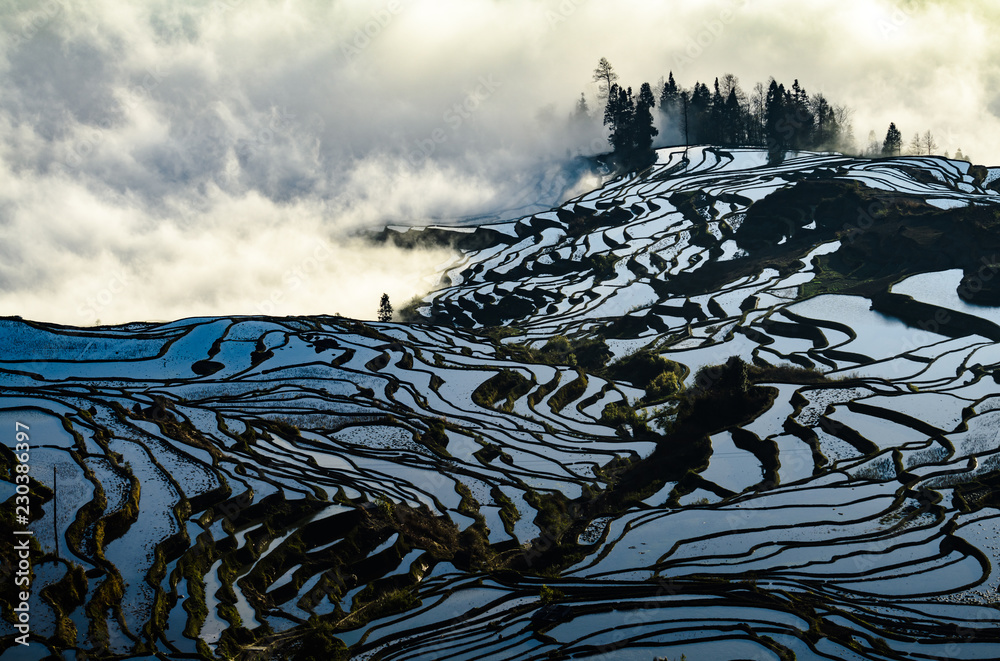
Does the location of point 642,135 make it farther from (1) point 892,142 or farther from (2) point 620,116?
(1) point 892,142

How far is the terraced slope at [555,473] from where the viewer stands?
23.9 meters

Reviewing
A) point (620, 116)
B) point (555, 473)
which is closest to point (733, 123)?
point (620, 116)

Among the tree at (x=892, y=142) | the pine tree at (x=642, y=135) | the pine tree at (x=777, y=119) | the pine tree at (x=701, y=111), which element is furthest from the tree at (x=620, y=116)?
the tree at (x=892, y=142)

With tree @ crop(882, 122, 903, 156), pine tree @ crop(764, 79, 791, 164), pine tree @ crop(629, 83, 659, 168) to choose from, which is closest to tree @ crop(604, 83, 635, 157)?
pine tree @ crop(629, 83, 659, 168)

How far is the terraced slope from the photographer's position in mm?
23922

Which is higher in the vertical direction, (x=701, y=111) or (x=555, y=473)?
(x=701, y=111)

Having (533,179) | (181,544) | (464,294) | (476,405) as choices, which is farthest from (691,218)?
(181,544)

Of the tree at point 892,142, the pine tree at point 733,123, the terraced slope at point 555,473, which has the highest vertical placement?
the pine tree at point 733,123

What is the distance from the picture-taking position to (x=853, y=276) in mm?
59812

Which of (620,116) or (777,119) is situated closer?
(777,119)

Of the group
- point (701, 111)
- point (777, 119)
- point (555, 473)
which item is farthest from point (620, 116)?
point (555, 473)

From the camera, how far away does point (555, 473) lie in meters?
35.9

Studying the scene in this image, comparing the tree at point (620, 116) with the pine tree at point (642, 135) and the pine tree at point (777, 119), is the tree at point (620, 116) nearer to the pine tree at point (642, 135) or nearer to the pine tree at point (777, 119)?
the pine tree at point (642, 135)

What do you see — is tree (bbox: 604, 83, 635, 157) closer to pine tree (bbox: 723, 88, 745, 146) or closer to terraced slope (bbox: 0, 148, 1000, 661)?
pine tree (bbox: 723, 88, 745, 146)
